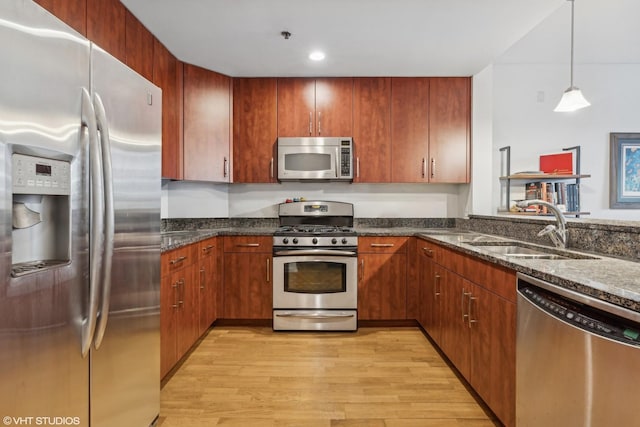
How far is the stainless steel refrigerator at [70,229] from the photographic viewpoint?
2.92 feet

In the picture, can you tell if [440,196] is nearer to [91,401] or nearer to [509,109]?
[509,109]

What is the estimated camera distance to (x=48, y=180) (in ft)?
3.30

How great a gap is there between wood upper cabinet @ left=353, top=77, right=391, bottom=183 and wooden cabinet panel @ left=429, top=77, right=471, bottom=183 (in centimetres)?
43

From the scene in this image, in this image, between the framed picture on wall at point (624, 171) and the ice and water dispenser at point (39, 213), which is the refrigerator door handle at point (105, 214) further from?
the framed picture on wall at point (624, 171)

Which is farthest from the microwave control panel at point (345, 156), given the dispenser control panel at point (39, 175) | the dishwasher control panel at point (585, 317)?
the dispenser control panel at point (39, 175)

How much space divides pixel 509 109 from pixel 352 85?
5.86 feet

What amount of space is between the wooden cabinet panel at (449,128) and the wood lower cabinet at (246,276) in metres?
1.81

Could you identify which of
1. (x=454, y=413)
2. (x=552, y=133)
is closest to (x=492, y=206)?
(x=552, y=133)

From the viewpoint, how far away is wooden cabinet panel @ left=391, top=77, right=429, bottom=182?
3420 millimetres

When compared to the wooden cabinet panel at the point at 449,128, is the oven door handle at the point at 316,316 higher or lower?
lower

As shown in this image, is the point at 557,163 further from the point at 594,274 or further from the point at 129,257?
the point at 129,257

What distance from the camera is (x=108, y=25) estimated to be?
199 centimetres

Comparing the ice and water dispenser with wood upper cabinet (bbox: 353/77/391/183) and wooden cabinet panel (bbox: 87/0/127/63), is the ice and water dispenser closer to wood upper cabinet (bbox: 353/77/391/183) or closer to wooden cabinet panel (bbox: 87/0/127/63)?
wooden cabinet panel (bbox: 87/0/127/63)

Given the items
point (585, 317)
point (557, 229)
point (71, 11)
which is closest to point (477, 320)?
point (557, 229)
